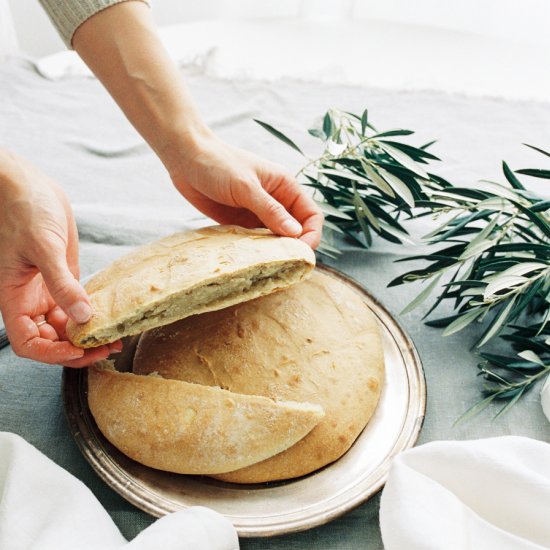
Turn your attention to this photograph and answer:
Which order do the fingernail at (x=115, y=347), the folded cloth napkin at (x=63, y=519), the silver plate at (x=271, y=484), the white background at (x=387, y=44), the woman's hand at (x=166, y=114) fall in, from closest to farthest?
1. the folded cloth napkin at (x=63, y=519)
2. the silver plate at (x=271, y=484)
3. the fingernail at (x=115, y=347)
4. the woman's hand at (x=166, y=114)
5. the white background at (x=387, y=44)

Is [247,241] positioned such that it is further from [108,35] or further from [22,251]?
[108,35]

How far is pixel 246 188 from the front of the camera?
77.4 inches

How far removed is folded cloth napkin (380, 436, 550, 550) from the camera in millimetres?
1485

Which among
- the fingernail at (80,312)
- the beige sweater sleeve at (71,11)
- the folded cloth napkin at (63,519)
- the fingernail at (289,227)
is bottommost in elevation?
the folded cloth napkin at (63,519)

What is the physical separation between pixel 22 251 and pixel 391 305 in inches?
49.1

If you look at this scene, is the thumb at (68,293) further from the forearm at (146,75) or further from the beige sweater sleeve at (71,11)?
the beige sweater sleeve at (71,11)

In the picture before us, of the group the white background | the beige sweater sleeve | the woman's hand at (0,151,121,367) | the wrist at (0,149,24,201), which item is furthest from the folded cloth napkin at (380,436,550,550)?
the white background

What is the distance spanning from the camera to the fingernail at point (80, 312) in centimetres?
163

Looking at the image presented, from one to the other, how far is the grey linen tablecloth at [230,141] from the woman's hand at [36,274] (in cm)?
24

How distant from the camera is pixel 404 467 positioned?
5.14 ft

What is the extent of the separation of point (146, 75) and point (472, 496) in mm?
1618

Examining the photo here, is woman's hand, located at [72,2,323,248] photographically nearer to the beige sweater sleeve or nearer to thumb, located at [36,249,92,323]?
the beige sweater sleeve

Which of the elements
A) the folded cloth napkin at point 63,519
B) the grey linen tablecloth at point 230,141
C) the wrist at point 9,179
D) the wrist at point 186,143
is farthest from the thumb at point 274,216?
the folded cloth napkin at point 63,519

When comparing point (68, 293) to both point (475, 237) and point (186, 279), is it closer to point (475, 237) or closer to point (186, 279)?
point (186, 279)
